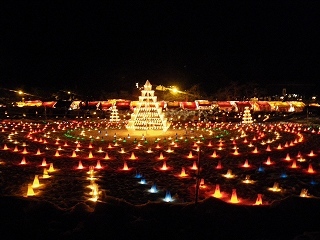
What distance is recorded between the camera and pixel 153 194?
30.9 feet

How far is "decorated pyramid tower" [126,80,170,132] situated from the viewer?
25.8m

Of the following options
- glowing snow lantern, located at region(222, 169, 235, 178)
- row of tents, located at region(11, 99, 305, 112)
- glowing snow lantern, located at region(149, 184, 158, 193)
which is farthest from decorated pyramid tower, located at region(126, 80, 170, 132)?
glowing snow lantern, located at region(149, 184, 158, 193)

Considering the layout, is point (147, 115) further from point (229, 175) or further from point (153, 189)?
point (153, 189)

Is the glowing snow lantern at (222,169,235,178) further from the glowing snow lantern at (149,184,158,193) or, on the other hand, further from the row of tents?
the row of tents

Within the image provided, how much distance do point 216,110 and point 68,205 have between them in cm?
3462

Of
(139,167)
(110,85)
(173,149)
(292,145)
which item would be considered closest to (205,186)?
(139,167)

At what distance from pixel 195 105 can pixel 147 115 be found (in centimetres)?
1819

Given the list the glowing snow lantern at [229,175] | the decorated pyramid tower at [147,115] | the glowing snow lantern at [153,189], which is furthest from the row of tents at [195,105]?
the glowing snow lantern at [153,189]

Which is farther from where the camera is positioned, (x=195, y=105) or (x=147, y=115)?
(x=195, y=105)

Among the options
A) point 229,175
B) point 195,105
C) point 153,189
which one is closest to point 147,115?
point 229,175

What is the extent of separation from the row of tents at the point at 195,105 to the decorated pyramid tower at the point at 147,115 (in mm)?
15332

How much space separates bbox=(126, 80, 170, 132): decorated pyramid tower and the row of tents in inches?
604

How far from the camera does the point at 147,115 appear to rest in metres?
25.9

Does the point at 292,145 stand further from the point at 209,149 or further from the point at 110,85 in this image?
the point at 110,85
